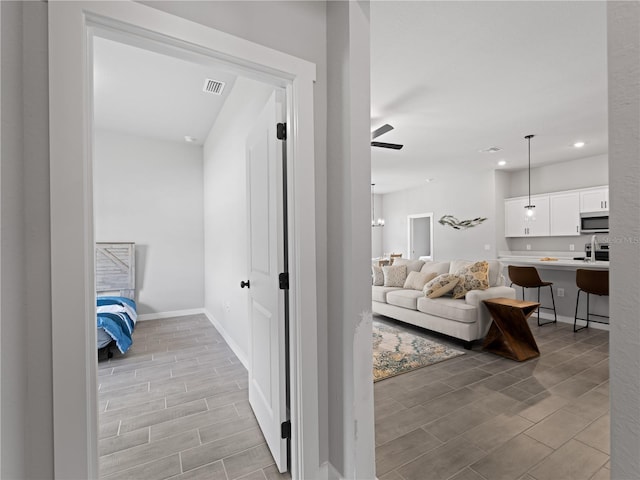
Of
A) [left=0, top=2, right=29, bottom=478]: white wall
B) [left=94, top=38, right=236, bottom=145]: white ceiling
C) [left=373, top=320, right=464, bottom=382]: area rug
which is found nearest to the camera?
[left=0, top=2, right=29, bottom=478]: white wall

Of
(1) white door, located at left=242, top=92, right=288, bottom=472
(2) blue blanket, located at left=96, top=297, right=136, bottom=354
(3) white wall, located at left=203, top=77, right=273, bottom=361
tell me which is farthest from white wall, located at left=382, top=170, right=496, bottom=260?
(2) blue blanket, located at left=96, top=297, right=136, bottom=354

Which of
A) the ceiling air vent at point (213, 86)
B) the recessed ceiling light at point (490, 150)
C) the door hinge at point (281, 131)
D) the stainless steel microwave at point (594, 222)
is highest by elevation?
the ceiling air vent at point (213, 86)

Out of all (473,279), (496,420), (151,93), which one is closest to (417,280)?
(473,279)

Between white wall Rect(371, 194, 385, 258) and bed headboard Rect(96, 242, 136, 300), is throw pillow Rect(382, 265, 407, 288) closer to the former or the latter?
bed headboard Rect(96, 242, 136, 300)

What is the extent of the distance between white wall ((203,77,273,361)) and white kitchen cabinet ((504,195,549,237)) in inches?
224

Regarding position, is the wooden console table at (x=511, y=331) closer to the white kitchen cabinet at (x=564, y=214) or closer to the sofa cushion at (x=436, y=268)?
the sofa cushion at (x=436, y=268)

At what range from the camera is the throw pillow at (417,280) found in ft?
15.3

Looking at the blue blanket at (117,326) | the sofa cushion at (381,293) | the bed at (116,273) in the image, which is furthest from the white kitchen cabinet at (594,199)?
the bed at (116,273)

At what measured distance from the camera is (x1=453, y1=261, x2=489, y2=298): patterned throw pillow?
3.91m

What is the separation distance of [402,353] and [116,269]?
4.48m

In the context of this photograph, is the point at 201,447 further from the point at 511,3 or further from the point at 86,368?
the point at 511,3

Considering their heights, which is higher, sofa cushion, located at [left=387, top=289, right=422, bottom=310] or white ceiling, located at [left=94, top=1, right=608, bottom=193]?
white ceiling, located at [left=94, top=1, right=608, bottom=193]

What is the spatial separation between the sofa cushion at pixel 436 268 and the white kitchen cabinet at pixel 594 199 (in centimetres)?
271

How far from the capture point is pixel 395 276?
17.2ft
